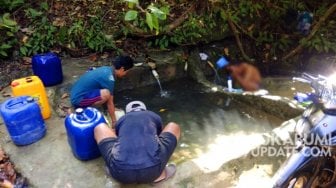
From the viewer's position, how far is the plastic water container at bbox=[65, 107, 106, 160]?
3729 mm

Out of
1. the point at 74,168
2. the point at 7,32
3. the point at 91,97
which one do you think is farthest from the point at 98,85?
the point at 7,32

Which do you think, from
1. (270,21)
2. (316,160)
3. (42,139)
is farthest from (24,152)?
(270,21)

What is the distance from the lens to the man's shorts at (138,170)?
329cm

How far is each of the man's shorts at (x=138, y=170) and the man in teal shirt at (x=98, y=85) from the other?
120 cm

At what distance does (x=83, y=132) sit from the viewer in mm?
3717

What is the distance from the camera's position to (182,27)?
262 inches

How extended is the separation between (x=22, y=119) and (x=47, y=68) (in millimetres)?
1532

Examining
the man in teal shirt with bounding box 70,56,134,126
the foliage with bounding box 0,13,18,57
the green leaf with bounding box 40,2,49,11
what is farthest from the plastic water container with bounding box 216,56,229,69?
the foliage with bounding box 0,13,18,57

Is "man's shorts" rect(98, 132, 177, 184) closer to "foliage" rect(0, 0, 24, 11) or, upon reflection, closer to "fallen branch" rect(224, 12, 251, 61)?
"fallen branch" rect(224, 12, 251, 61)

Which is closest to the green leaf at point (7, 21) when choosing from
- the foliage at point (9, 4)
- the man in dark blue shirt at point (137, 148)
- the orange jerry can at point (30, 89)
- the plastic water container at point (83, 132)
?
the foliage at point (9, 4)

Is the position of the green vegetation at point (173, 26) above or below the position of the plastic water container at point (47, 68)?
above

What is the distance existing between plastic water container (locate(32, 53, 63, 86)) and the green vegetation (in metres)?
0.90

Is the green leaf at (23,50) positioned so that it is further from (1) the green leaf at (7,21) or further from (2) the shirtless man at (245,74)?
(2) the shirtless man at (245,74)

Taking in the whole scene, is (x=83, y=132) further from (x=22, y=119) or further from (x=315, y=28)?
(x=315, y=28)
